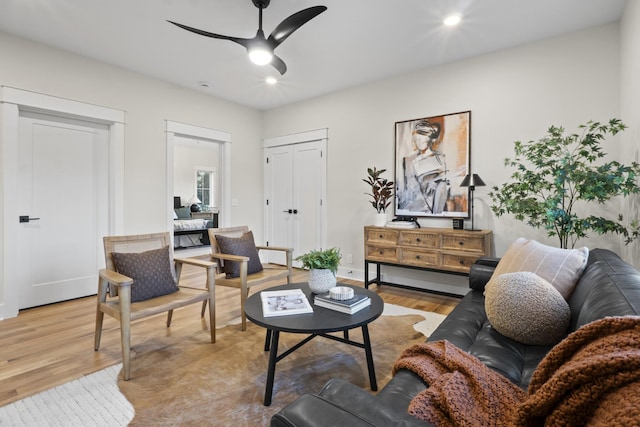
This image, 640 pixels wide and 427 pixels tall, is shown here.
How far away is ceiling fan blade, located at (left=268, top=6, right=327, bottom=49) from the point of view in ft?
7.06

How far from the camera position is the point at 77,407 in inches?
67.8

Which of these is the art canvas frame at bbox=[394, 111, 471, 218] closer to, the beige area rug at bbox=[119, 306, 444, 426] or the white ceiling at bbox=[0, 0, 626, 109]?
the white ceiling at bbox=[0, 0, 626, 109]

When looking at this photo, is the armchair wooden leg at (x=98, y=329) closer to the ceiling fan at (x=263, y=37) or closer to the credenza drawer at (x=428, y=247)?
the ceiling fan at (x=263, y=37)

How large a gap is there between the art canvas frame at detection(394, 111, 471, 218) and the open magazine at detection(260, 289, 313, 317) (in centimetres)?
225

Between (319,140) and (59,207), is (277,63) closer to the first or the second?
(319,140)

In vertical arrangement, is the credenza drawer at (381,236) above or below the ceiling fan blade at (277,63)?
below

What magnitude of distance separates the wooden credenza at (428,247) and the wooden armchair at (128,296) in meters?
2.01

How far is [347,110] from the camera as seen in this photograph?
14.8 ft

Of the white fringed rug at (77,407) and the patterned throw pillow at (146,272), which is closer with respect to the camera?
the white fringed rug at (77,407)

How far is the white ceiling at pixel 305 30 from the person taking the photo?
2.62 meters

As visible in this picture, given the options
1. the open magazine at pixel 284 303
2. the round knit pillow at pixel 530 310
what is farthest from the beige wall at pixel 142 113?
the round knit pillow at pixel 530 310

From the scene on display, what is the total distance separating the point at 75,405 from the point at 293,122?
14.1 ft

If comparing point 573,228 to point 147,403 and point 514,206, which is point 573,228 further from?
point 147,403

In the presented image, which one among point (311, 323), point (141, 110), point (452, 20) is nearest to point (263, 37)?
point (452, 20)
